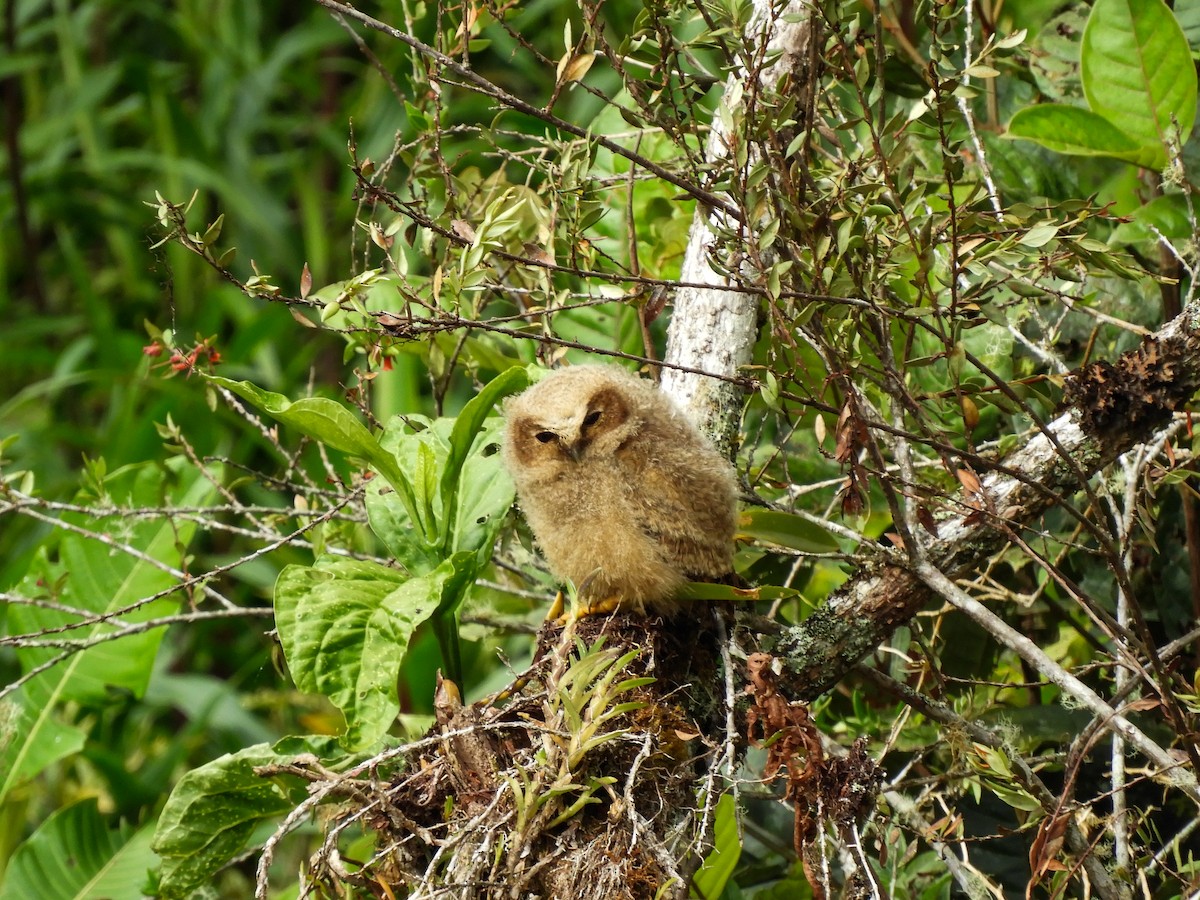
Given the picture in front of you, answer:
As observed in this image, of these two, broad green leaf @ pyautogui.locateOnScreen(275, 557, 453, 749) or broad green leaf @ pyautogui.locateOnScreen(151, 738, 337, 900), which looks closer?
broad green leaf @ pyautogui.locateOnScreen(275, 557, 453, 749)

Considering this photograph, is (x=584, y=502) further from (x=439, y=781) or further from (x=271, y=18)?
(x=271, y=18)

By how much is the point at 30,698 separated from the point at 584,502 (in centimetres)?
177

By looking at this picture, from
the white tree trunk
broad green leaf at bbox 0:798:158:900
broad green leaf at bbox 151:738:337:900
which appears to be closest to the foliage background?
broad green leaf at bbox 0:798:158:900

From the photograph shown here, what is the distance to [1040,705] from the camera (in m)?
2.34

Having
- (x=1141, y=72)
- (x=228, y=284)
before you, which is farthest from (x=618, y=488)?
(x=228, y=284)

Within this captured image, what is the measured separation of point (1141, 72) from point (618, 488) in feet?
3.99

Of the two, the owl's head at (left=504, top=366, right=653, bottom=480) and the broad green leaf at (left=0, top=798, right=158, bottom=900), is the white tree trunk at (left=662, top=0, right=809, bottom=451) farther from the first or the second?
the broad green leaf at (left=0, top=798, right=158, bottom=900)

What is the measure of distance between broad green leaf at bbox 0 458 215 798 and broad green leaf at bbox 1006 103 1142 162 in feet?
6.61

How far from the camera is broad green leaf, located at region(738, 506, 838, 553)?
2.01 meters

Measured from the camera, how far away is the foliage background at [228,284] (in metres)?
2.53

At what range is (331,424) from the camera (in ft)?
6.44

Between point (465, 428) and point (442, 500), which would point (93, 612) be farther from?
point (465, 428)

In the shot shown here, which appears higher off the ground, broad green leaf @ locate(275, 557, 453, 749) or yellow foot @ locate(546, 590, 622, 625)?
broad green leaf @ locate(275, 557, 453, 749)

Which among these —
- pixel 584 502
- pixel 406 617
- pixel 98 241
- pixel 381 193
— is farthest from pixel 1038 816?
pixel 98 241
